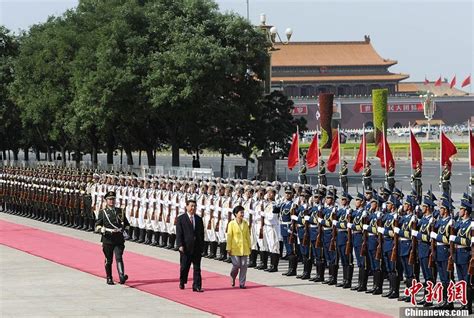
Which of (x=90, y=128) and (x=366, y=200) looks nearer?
(x=366, y=200)

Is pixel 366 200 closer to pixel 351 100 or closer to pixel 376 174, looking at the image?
pixel 376 174

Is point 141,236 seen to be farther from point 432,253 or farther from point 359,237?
point 432,253

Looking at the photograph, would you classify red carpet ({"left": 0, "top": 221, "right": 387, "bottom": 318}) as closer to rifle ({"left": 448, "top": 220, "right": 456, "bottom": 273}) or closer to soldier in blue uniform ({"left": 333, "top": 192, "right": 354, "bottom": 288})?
soldier in blue uniform ({"left": 333, "top": 192, "right": 354, "bottom": 288})

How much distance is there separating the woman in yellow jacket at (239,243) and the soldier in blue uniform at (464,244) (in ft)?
10.8

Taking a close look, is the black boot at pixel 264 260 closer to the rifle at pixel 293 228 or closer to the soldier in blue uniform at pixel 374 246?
the rifle at pixel 293 228

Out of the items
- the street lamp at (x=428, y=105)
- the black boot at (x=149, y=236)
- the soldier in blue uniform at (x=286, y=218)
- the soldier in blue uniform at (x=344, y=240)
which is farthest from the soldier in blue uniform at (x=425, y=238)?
the street lamp at (x=428, y=105)

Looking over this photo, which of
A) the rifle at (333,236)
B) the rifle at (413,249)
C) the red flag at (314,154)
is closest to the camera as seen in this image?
the rifle at (413,249)

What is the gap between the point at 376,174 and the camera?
167ft

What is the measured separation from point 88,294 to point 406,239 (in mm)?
4505

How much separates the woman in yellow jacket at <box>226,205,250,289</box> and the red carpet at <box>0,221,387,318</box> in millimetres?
307

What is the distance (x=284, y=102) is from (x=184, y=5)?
5.80 m

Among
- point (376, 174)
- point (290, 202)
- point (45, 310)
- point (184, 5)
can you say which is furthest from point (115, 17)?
point (45, 310)

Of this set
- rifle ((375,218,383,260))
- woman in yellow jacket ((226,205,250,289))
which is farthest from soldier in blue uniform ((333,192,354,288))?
woman in yellow jacket ((226,205,250,289))

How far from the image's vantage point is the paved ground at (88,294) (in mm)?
14117
